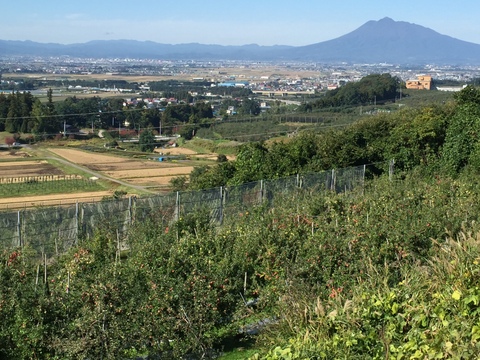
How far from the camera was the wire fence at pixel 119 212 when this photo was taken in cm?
1126

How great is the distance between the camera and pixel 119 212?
12.3 m

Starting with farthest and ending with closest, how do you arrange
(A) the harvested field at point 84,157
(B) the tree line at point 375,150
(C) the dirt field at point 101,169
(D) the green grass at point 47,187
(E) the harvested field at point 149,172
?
1. (A) the harvested field at point 84,157
2. (E) the harvested field at point 149,172
3. (D) the green grass at point 47,187
4. (C) the dirt field at point 101,169
5. (B) the tree line at point 375,150

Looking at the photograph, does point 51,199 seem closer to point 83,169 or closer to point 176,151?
point 83,169

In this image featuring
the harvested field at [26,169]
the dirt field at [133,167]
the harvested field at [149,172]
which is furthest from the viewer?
the harvested field at [26,169]

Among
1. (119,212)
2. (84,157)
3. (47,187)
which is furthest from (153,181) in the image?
(119,212)

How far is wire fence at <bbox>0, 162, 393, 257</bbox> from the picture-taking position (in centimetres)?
1126

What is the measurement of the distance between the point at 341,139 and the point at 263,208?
7851mm

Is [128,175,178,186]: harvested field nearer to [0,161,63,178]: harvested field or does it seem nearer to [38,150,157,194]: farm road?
[38,150,157,194]: farm road

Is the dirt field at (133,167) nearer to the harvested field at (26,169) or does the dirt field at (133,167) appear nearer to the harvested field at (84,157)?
the harvested field at (84,157)

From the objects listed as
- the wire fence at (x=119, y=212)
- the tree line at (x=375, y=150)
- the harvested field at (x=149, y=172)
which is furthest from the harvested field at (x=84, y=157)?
the wire fence at (x=119, y=212)

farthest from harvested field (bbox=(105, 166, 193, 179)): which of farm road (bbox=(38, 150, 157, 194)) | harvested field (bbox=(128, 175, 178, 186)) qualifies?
harvested field (bbox=(128, 175, 178, 186))

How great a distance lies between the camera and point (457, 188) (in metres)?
14.1

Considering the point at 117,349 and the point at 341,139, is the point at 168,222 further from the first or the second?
the point at 341,139

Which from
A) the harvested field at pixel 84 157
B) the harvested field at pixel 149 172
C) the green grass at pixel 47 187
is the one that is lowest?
the green grass at pixel 47 187
